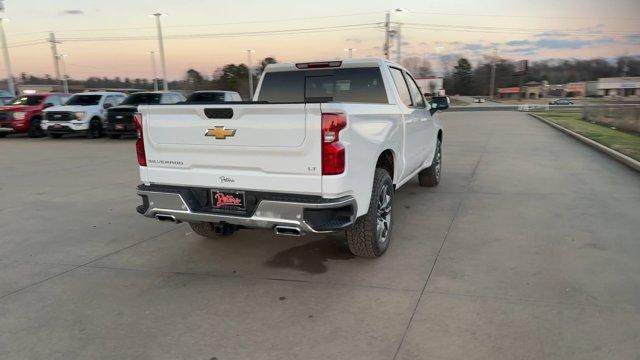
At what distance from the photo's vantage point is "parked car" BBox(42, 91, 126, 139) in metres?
17.2

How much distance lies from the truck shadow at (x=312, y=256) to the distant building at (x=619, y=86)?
11692 centimetres

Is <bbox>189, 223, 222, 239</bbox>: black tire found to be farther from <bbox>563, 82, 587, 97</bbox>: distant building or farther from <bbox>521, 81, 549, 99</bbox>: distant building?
<bbox>563, 82, 587, 97</bbox>: distant building

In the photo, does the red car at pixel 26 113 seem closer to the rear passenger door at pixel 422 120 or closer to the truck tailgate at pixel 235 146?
the rear passenger door at pixel 422 120

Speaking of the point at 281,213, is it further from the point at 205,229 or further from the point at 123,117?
the point at 123,117

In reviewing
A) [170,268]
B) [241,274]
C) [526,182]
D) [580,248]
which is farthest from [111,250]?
[526,182]

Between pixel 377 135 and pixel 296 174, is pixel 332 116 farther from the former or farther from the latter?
pixel 377 135

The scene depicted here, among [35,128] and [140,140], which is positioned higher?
[140,140]

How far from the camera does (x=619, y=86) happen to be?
4181 inches

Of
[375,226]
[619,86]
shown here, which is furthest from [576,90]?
[375,226]

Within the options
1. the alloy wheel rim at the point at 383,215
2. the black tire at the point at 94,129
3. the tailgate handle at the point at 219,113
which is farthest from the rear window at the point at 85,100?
the alloy wheel rim at the point at 383,215

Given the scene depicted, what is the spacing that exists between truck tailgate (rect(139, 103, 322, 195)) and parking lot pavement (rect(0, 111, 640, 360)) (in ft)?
3.11

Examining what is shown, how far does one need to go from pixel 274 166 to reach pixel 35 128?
1859cm

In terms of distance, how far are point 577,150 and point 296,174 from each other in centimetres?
1178

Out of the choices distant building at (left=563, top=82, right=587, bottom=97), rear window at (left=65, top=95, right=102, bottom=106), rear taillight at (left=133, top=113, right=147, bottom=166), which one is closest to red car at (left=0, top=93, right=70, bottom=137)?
rear window at (left=65, top=95, right=102, bottom=106)
